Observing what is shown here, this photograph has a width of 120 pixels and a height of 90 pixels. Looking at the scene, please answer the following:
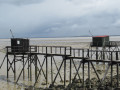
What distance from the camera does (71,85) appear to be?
1825cm

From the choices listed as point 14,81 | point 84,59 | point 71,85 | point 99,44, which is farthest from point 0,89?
point 99,44

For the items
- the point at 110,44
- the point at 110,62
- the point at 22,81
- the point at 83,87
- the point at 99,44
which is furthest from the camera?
the point at 110,44

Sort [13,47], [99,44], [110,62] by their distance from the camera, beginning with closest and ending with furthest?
[110,62] → [13,47] → [99,44]

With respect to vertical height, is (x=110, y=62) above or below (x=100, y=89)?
above

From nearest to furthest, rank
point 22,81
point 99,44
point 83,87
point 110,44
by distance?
Answer: point 83,87 → point 22,81 → point 99,44 → point 110,44

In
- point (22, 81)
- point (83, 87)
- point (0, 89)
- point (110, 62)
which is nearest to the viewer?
point (110, 62)

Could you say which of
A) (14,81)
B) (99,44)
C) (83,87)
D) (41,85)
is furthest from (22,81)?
(99,44)

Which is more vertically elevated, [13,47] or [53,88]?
[13,47]

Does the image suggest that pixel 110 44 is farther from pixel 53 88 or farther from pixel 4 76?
pixel 53 88

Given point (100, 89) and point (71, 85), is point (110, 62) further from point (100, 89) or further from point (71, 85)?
point (71, 85)

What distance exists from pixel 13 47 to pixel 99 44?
2050cm

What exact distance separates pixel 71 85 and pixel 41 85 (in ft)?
16.6

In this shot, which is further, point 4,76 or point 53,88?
point 4,76

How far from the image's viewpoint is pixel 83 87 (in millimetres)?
17812
